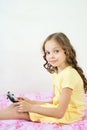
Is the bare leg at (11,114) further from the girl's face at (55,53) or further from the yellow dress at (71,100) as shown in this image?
the girl's face at (55,53)

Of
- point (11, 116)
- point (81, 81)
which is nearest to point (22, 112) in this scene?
point (11, 116)

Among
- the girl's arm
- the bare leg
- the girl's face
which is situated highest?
the girl's face

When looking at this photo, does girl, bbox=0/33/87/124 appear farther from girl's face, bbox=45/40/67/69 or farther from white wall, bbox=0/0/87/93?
white wall, bbox=0/0/87/93

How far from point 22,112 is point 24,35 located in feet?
3.31

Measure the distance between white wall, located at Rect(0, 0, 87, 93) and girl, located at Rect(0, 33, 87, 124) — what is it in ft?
2.79

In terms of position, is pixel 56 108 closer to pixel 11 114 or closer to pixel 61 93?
pixel 61 93

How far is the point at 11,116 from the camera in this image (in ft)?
4.78

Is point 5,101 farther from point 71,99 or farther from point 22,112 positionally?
point 71,99

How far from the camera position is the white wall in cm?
229

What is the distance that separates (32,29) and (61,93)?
3.34 ft

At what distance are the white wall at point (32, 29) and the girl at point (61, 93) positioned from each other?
0.85m

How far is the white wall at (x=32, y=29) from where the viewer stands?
229cm

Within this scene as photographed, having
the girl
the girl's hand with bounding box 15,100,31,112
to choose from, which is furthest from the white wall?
the girl's hand with bounding box 15,100,31,112

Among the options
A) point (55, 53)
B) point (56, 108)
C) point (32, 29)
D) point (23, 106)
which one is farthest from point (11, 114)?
point (32, 29)
